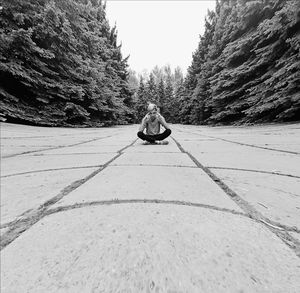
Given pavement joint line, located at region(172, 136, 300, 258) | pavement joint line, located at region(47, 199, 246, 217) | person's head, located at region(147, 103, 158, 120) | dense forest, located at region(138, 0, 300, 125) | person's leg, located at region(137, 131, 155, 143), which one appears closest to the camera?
pavement joint line, located at region(172, 136, 300, 258)

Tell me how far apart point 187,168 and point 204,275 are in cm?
93

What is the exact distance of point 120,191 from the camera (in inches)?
32.4

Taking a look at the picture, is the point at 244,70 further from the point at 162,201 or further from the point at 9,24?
the point at 162,201

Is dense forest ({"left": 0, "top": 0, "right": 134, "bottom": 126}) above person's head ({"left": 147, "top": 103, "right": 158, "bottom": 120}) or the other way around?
above

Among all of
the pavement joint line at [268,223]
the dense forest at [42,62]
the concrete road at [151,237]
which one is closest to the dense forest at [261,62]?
the dense forest at [42,62]

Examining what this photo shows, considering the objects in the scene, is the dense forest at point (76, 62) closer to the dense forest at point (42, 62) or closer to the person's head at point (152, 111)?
the dense forest at point (42, 62)

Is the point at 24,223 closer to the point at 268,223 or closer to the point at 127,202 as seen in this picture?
the point at 127,202

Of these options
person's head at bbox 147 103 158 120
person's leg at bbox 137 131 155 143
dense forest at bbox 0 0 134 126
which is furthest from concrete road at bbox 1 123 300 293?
dense forest at bbox 0 0 134 126

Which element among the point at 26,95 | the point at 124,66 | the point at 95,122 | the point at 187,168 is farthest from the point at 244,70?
the point at 124,66

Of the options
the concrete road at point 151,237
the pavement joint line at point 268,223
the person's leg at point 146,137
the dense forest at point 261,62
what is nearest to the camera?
the concrete road at point 151,237

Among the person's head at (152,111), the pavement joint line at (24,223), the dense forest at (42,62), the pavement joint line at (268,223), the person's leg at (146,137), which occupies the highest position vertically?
the dense forest at (42,62)

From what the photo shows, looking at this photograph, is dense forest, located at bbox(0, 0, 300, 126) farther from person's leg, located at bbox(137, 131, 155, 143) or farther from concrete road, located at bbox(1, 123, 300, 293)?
concrete road, located at bbox(1, 123, 300, 293)

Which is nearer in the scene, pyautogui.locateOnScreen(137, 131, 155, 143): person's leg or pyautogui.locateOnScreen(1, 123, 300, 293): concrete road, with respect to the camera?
pyautogui.locateOnScreen(1, 123, 300, 293): concrete road

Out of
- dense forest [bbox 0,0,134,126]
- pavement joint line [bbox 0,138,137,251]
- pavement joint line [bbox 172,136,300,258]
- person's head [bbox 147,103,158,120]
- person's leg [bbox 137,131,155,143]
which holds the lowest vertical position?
person's leg [bbox 137,131,155,143]
